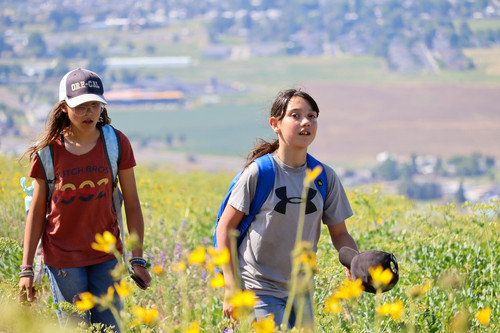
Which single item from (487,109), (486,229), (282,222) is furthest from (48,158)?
(487,109)

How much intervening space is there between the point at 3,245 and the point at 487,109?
459ft

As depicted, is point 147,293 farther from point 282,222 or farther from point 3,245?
point 282,222

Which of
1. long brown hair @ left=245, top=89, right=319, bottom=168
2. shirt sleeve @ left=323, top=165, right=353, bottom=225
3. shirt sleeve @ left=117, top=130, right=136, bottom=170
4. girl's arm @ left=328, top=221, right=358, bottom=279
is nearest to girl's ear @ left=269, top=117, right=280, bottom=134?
long brown hair @ left=245, top=89, right=319, bottom=168

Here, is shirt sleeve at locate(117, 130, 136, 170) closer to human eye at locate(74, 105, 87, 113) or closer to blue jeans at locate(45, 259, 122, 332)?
human eye at locate(74, 105, 87, 113)

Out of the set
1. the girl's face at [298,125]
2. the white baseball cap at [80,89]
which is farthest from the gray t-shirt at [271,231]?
the white baseball cap at [80,89]

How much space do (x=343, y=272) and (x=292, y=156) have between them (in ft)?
3.40

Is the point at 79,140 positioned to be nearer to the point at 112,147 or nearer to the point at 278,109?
the point at 112,147

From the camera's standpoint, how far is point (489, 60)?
534 ft

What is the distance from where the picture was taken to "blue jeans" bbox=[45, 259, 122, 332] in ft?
9.01

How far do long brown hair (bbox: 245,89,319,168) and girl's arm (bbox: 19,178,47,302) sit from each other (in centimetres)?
75

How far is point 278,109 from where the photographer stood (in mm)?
2783

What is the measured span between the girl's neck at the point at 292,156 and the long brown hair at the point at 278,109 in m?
0.11

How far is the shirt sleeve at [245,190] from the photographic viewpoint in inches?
103

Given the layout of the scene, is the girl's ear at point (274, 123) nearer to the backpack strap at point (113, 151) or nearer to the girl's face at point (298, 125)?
the girl's face at point (298, 125)
